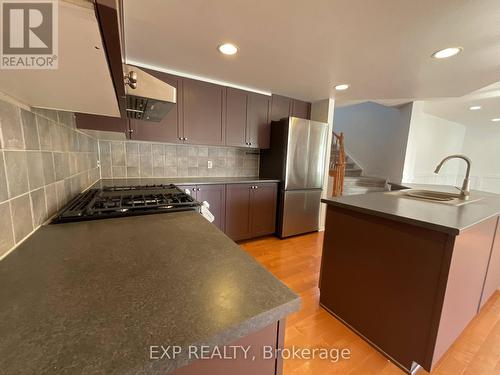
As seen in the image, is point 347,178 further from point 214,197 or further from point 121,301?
point 121,301

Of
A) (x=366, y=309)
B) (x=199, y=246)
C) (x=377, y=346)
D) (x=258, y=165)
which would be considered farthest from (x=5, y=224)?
(x=258, y=165)

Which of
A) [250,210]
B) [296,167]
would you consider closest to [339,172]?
[296,167]

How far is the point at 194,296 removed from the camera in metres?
0.46

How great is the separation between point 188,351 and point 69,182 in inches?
50.9

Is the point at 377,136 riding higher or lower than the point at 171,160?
higher

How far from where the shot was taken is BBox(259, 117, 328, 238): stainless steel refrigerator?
285 cm

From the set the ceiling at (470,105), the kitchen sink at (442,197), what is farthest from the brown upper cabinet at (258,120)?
the ceiling at (470,105)

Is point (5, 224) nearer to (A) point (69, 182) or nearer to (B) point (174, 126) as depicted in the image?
(A) point (69, 182)

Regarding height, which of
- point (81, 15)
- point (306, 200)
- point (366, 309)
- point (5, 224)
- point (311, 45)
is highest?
point (311, 45)

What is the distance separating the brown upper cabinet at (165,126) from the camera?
2.22 meters

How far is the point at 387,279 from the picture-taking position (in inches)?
49.1

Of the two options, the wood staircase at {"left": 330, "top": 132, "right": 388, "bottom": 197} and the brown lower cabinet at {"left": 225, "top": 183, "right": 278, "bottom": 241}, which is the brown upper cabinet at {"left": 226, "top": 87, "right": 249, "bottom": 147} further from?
the wood staircase at {"left": 330, "top": 132, "right": 388, "bottom": 197}

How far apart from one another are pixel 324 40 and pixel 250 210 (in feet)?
6.47

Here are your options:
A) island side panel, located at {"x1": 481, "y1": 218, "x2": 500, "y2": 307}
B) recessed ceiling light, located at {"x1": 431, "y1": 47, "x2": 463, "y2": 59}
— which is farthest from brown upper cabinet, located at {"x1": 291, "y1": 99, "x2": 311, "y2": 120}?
island side panel, located at {"x1": 481, "y1": 218, "x2": 500, "y2": 307}
